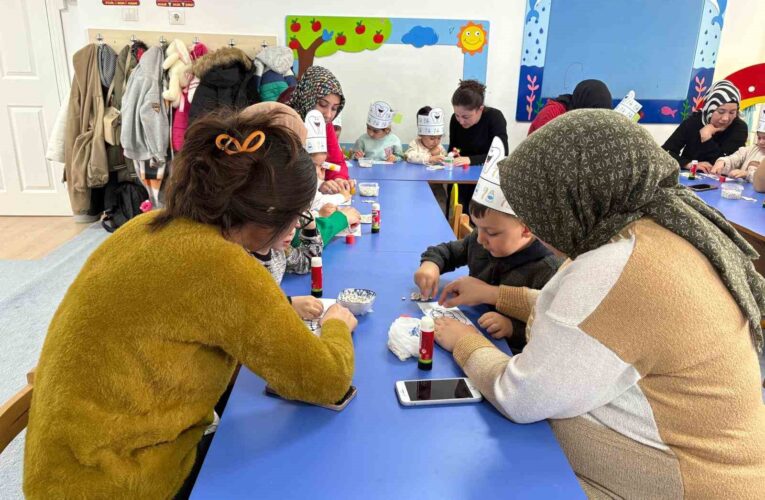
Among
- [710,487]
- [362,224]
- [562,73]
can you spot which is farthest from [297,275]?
[562,73]

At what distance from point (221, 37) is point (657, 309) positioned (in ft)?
16.5

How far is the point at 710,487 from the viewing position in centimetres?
98

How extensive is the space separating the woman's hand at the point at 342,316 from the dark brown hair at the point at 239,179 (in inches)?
14.2

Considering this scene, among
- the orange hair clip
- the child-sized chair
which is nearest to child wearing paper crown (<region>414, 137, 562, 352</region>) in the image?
the orange hair clip

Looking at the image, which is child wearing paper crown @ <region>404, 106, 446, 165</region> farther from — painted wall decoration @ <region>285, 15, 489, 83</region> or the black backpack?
the black backpack

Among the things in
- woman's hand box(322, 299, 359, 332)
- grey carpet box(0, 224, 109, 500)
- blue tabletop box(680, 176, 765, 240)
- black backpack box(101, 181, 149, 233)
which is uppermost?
woman's hand box(322, 299, 359, 332)

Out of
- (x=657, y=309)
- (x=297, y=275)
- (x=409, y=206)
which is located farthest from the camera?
(x=409, y=206)

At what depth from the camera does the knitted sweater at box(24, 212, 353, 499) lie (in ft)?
3.08

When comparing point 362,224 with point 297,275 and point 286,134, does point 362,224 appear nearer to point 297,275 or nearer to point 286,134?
point 297,275

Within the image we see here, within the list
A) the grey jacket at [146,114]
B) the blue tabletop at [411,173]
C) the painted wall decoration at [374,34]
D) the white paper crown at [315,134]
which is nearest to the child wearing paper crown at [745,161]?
the blue tabletop at [411,173]

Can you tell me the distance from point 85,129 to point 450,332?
4.44 meters

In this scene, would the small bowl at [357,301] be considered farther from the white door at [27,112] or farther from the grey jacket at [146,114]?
the white door at [27,112]

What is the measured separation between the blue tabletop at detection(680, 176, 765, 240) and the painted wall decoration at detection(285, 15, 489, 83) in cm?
248

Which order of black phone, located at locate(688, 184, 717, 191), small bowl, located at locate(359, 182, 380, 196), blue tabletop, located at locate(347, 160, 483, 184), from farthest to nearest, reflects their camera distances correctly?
1. blue tabletop, located at locate(347, 160, 483, 184)
2. black phone, located at locate(688, 184, 717, 191)
3. small bowl, located at locate(359, 182, 380, 196)
